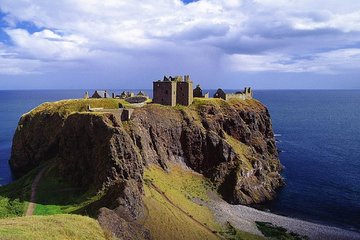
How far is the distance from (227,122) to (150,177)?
4202 centimetres

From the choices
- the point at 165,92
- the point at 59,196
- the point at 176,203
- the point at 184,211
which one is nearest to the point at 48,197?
the point at 59,196

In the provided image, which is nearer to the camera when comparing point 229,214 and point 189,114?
point 229,214

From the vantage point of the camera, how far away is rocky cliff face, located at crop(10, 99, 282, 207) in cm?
8369

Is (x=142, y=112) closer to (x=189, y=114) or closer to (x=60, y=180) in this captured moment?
(x=189, y=114)

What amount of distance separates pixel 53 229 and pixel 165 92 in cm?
7503

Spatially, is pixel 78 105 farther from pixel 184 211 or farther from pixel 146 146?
pixel 184 211

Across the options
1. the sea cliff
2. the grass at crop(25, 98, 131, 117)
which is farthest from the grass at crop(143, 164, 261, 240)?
the grass at crop(25, 98, 131, 117)

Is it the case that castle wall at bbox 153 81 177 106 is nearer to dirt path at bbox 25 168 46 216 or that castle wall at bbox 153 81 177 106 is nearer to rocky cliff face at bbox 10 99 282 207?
rocky cliff face at bbox 10 99 282 207

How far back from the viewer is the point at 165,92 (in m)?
116

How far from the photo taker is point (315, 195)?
106500mm

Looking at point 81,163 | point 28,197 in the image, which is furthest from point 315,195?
point 28,197

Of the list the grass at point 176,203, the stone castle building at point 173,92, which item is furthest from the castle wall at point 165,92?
the grass at point 176,203

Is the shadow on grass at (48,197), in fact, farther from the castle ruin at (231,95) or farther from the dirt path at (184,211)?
the castle ruin at (231,95)

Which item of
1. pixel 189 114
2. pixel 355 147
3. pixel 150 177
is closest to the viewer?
pixel 150 177
